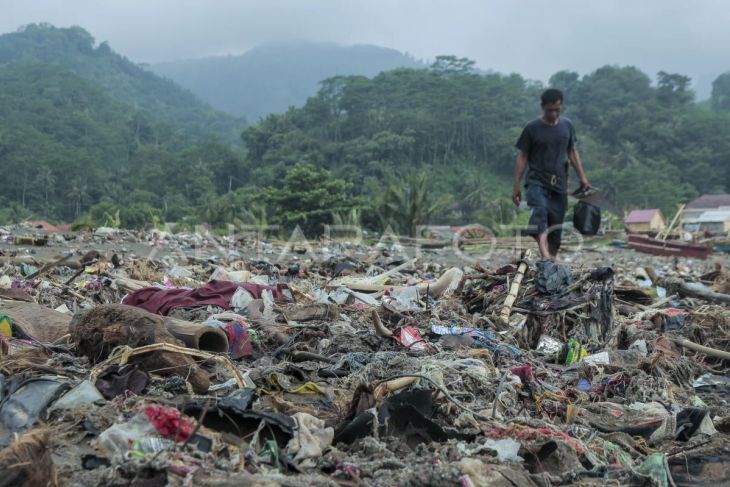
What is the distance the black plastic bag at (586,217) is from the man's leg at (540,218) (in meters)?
0.36

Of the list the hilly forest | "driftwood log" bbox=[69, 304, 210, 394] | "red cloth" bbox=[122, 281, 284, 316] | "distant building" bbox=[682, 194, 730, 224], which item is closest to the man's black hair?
"red cloth" bbox=[122, 281, 284, 316]

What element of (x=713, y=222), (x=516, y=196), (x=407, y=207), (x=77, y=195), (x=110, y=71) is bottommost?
(x=77, y=195)

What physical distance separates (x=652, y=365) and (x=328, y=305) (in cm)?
198

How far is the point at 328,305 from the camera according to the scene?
443 centimetres

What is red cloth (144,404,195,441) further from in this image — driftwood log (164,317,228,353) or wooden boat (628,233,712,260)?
wooden boat (628,233,712,260)

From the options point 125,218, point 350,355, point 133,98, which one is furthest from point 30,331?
point 133,98

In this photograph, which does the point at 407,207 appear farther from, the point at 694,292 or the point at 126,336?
the point at 126,336

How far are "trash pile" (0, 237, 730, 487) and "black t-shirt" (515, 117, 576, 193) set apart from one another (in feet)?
2.91

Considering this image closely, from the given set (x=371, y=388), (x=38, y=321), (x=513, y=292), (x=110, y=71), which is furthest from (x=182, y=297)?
(x=110, y=71)

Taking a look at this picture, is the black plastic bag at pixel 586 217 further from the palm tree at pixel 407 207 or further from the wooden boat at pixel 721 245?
the palm tree at pixel 407 207

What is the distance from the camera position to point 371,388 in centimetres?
241

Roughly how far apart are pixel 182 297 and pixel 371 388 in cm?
253

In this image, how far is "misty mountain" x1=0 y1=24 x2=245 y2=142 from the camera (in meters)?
106

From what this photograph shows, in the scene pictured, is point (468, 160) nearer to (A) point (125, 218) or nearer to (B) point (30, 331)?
(A) point (125, 218)
